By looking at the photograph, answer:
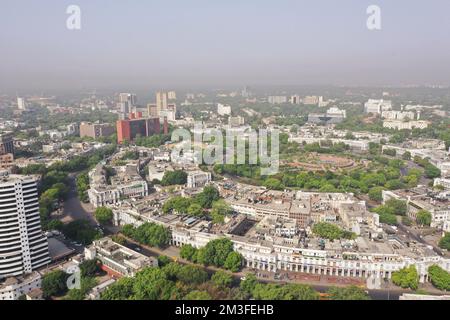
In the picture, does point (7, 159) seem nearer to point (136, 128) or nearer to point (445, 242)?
point (136, 128)

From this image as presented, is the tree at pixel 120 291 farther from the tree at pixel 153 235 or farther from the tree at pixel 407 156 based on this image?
the tree at pixel 407 156

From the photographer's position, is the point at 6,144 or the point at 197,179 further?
the point at 6,144

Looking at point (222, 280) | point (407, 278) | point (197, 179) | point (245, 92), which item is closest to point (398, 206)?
point (407, 278)

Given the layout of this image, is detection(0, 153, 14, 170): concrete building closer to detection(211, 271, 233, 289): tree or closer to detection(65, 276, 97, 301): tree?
detection(65, 276, 97, 301): tree

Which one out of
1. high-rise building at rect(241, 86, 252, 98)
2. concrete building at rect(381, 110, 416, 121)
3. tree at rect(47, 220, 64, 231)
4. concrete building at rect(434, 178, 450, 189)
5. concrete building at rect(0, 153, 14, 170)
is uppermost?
high-rise building at rect(241, 86, 252, 98)

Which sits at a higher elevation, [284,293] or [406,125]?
[406,125]

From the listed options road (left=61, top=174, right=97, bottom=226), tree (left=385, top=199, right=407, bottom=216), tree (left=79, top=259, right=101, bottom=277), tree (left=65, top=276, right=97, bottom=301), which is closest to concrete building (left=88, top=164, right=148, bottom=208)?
road (left=61, top=174, right=97, bottom=226)
